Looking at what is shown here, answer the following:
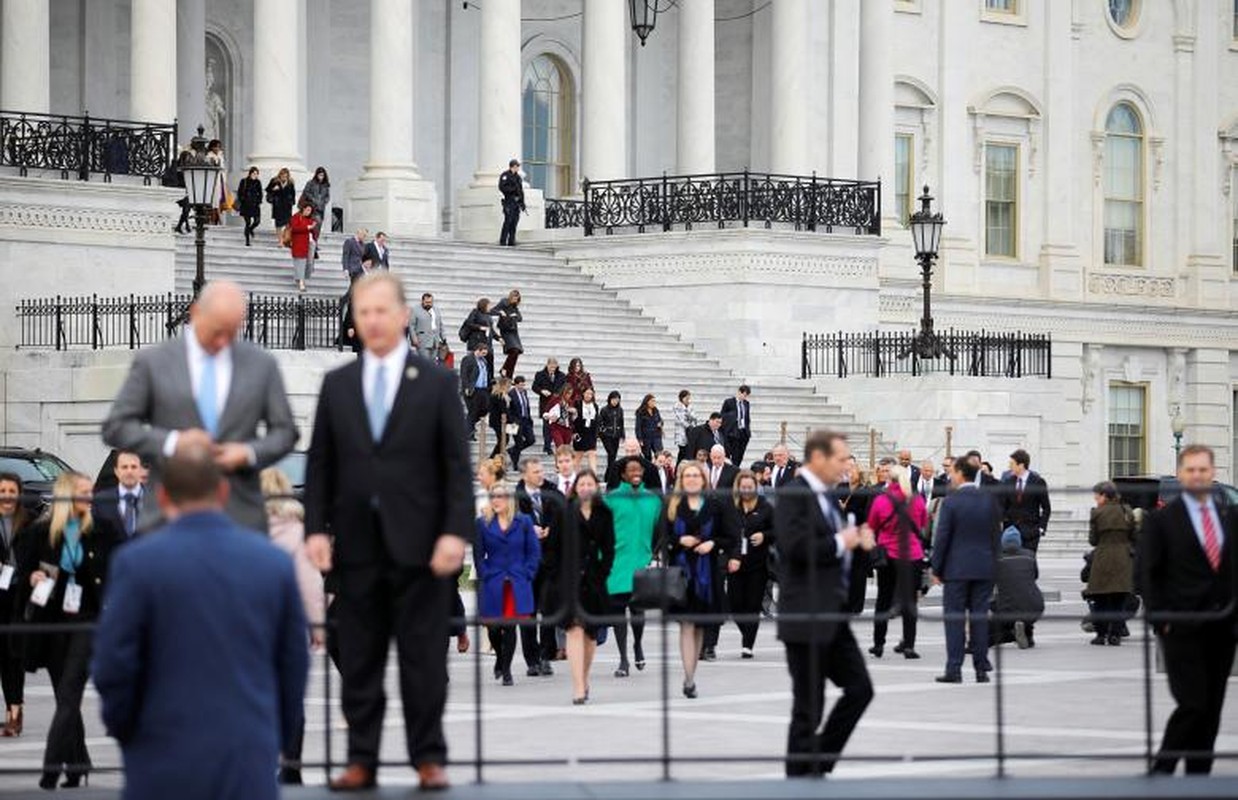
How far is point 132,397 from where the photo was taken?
44.2 feet

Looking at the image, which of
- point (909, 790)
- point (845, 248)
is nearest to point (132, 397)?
point (909, 790)

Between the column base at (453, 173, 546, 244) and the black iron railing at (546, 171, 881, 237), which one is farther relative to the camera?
the column base at (453, 173, 546, 244)

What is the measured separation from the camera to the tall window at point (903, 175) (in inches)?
2522

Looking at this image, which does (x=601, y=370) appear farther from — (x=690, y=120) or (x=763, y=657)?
(x=763, y=657)


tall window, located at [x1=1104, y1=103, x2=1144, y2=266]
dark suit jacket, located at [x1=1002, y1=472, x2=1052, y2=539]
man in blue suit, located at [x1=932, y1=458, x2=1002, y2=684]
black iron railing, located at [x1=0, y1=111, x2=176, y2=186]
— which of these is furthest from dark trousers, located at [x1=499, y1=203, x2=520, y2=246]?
man in blue suit, located at [x1=932, y1=458, x2=1002, y2=684]

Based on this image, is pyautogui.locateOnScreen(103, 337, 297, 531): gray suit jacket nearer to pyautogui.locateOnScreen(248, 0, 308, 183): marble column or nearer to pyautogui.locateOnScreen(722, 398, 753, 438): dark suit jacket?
pyautogui.locateOnScreen(722, 398, 753, 438): dark suit jacket

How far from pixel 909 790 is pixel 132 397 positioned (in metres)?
4.07

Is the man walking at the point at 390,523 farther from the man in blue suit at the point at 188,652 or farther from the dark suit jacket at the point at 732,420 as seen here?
the dark suit jacket at the point at 732,420

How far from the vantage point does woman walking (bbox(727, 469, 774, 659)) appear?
84.5ft

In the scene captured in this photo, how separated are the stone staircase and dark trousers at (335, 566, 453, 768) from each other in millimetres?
31079

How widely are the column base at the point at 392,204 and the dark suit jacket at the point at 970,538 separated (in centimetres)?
3233

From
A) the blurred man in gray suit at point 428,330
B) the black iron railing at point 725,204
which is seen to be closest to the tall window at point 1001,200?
the black iron railing at point 725,204

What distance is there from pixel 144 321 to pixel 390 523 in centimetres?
2748

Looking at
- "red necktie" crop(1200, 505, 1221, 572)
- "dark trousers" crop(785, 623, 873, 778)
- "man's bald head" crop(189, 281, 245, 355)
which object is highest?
"man's bald head" crop(189, 281, 245, 355)
